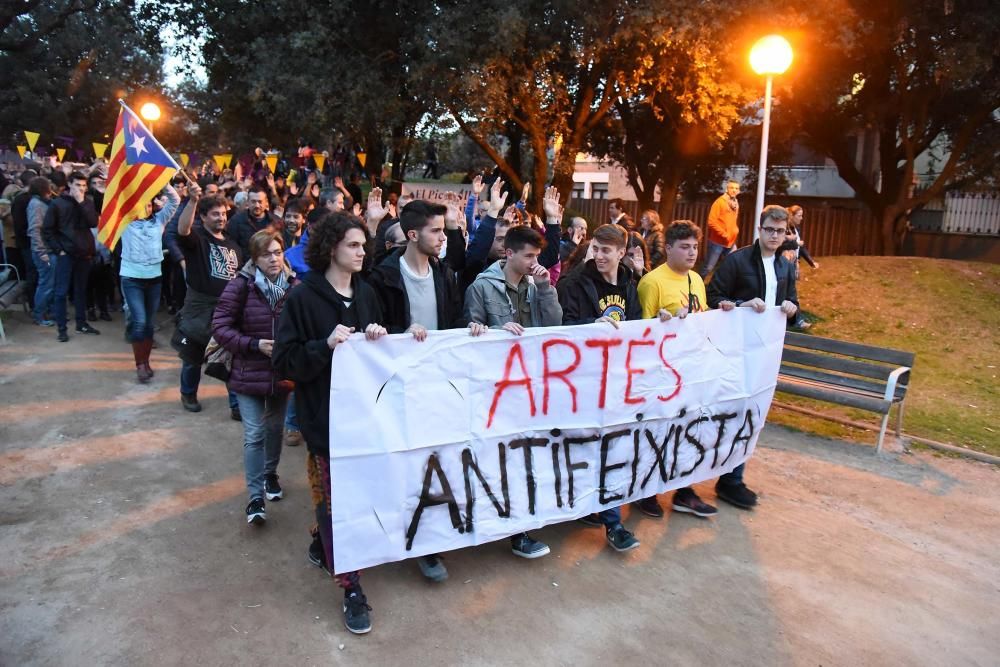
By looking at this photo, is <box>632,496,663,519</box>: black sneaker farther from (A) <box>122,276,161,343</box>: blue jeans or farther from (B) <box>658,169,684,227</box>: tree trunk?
(B) <box>658,169,684,227</box>: tree trunk

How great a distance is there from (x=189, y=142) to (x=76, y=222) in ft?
137

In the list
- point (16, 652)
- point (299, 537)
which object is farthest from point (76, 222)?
point (16, 652)

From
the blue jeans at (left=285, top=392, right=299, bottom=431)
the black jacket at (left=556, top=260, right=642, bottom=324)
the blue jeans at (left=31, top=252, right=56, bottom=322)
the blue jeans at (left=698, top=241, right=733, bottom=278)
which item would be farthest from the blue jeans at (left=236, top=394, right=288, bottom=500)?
the blue jeans at (left=698, top=241, right=733, bottom=278)

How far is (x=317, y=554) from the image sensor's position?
418cm

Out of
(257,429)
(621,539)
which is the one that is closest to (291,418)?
(257,429)

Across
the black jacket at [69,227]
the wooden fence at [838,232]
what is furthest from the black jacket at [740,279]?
the wooden fence at [838,232]

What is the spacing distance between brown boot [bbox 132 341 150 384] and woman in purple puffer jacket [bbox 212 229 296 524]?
3.20m

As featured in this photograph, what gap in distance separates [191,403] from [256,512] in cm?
258

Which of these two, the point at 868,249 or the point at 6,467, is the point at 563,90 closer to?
the point at 868,249

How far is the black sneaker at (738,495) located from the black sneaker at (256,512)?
3181mm

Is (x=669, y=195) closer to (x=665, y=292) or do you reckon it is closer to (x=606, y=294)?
(x=665, y=292)

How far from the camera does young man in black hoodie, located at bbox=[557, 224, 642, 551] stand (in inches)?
179

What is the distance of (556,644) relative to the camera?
3570 millimetres

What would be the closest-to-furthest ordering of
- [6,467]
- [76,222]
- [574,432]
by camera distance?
[574,432] → [6,467] → [76,222]
